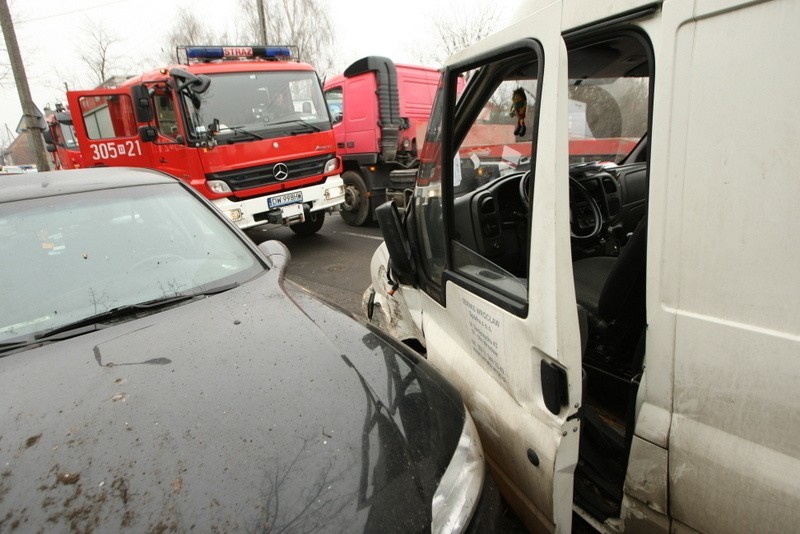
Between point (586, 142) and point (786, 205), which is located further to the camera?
point (586, 142)

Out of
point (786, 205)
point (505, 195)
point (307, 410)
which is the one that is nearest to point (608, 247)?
point (505, 195)

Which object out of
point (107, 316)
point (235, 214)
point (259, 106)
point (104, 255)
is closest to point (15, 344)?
point (107, 316)

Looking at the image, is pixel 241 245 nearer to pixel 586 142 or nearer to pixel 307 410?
pixel 307 410

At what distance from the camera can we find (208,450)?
4.21ft

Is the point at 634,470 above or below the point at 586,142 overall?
below

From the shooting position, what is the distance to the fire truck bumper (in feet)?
20.3

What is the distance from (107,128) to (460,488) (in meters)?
8.10

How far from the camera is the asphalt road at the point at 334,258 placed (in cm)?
532

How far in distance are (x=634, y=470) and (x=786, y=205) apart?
0.84m

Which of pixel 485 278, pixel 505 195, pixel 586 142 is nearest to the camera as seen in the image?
pixel 485 278

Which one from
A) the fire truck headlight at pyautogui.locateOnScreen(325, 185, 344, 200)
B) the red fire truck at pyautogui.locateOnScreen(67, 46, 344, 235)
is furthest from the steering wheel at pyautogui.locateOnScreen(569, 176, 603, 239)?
the fire truck headlight at pyautogui.locateOnScreen(325, 185, 344, 200)

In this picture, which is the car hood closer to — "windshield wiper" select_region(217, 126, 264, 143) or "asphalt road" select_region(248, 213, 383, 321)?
"asphalt road" select_region(248, 213, 383, 321)

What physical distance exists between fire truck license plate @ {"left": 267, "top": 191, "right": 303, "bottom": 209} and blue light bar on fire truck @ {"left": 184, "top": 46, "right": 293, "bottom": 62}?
2210 millimetres

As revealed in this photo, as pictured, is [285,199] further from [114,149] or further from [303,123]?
[114,149]
